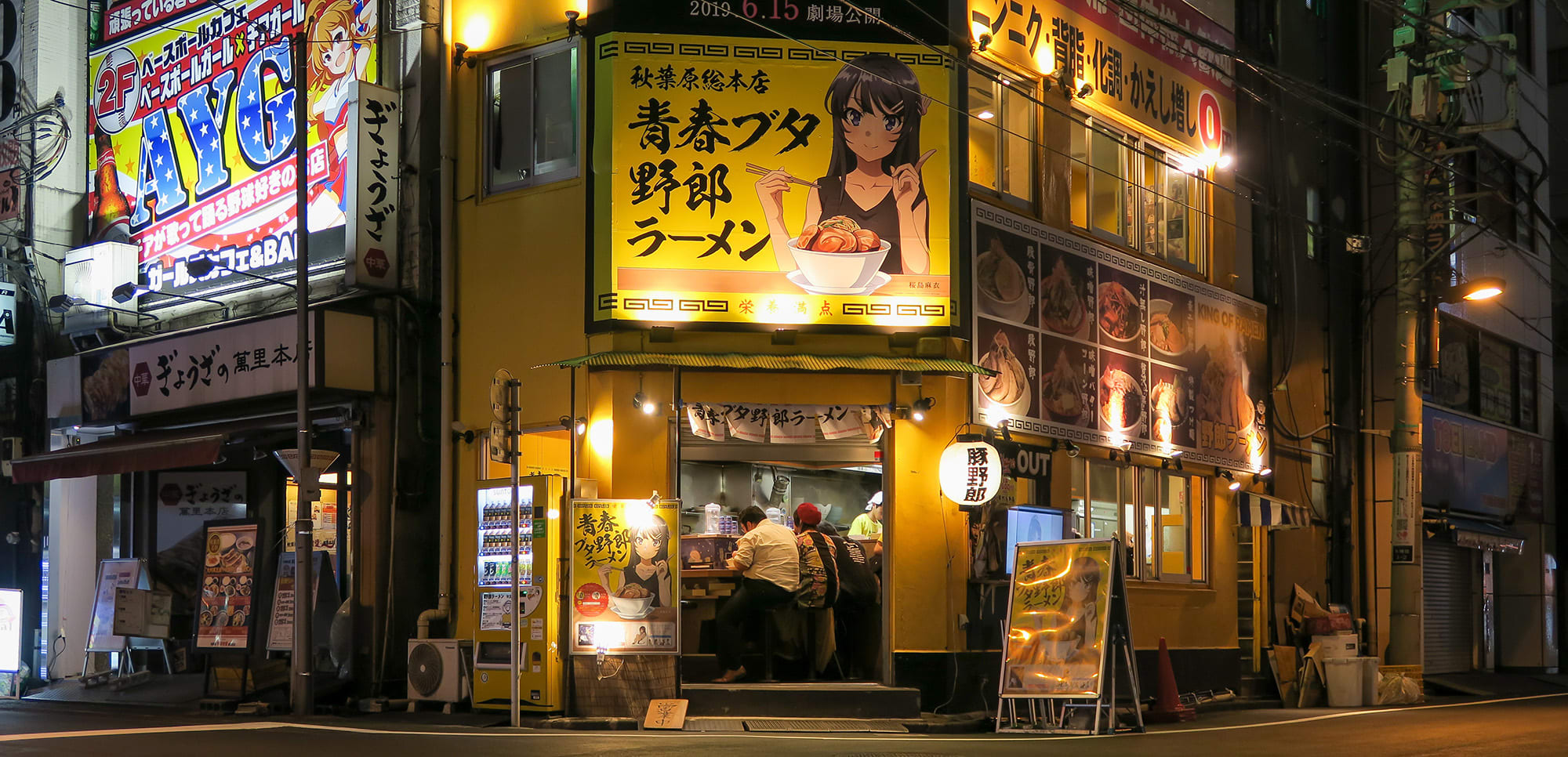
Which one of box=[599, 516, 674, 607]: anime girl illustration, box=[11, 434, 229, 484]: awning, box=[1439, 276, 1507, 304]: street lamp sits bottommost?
box=[599, 516, 674, 607]: anime girl illustration

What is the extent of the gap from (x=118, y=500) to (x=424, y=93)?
7.59 metres

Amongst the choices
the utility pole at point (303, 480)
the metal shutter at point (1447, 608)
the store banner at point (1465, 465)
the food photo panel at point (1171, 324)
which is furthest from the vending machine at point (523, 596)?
the metal shutter at point (1447, 608)

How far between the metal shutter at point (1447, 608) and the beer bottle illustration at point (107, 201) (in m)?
21.3

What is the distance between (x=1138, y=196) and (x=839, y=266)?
20.4 feet

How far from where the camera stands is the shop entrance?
16.0 m

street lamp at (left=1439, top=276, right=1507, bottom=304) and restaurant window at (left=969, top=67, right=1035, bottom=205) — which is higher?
restaurant window at (left=969, top=67, right=1035, bottom=205)

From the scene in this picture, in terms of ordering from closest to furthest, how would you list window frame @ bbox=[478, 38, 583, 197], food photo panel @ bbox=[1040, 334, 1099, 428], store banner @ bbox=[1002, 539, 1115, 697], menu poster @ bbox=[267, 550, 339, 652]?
store banner @ bbox=[1002, 539, 1115, 697] → window frame @ bbox=[478, 38, 583, 197] → menu poster @ bbox=[267, 550, 339, 652] → food photo panel @ bbox=[1040, 334, 1099, 428]

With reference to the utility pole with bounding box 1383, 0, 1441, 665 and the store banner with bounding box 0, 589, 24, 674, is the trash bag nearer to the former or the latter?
the utility pole with bounding box 1383, 0, 1441, 665

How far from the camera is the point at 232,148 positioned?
63.7 feet

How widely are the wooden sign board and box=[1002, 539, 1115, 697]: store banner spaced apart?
3200 mm

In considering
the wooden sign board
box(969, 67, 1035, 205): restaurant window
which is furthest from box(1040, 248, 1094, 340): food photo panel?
the wooden sign board

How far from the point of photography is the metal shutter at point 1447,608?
25656 mm

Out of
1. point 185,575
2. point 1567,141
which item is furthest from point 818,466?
point 1567,141

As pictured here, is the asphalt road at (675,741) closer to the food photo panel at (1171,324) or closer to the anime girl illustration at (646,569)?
the anime girl illustration at (646,569)
